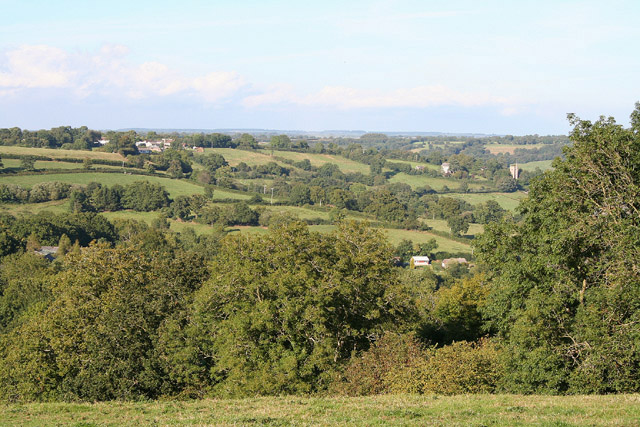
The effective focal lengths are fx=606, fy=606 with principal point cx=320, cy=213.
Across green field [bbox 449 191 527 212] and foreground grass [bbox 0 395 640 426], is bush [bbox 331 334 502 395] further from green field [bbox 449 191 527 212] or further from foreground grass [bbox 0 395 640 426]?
green field [bbox 449 191 527 212]

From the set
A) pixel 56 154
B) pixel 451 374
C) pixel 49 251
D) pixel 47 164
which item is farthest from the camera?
pixel 56 154

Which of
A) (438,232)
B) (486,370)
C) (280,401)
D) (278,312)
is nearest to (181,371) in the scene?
(278,312)

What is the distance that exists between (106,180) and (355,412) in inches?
5228

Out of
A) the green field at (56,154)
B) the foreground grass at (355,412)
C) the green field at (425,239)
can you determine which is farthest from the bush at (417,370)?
the green field at (56,154)

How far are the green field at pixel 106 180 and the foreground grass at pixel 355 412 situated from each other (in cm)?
11799

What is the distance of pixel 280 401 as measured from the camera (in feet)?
66.9

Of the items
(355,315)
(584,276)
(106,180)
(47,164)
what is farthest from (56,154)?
(584,276)

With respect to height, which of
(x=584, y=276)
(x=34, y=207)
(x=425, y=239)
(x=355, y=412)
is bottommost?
(x=425, y=239)

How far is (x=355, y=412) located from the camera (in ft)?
57.1

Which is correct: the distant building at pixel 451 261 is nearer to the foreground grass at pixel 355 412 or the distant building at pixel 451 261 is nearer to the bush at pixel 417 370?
the bush at pixel 417 370

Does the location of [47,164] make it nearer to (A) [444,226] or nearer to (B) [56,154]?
(B) [56,154]

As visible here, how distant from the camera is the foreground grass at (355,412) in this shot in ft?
52.9

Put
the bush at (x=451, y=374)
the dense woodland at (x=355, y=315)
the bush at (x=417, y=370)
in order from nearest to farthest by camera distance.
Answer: the bush at (x=451, y=374) < the bush at (x=417, y=370) < the dense woodland at (x=355, y=315)

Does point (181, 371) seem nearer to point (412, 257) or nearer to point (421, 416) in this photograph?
point (421, 416)
